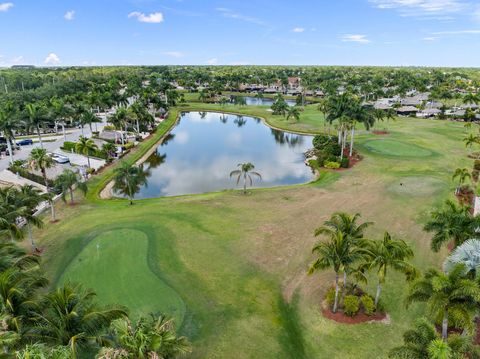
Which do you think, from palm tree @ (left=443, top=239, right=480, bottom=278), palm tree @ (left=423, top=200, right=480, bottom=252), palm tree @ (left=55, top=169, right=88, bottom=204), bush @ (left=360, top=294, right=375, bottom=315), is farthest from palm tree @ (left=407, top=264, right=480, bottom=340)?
palm tree @ (left=55, top=169, right=88, bottom=204)

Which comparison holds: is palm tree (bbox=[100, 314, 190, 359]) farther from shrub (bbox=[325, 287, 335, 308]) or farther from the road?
the road

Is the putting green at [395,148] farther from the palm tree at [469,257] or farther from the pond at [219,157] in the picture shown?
the palm tree at [469,257]

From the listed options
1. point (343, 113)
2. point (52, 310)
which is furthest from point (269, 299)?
point (343, 113)

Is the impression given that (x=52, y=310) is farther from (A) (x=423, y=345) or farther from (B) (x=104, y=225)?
(B) (x=104, y=225)

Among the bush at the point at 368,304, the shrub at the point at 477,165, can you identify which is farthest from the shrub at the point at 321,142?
the bush at the point at 368,304

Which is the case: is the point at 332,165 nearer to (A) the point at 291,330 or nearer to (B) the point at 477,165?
(B) the point at 477,165

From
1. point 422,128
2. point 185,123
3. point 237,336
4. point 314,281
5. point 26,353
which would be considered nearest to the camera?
point 26,353

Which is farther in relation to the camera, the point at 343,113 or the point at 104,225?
the point at 343,113

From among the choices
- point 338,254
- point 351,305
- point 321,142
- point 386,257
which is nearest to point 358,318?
point 351,305
